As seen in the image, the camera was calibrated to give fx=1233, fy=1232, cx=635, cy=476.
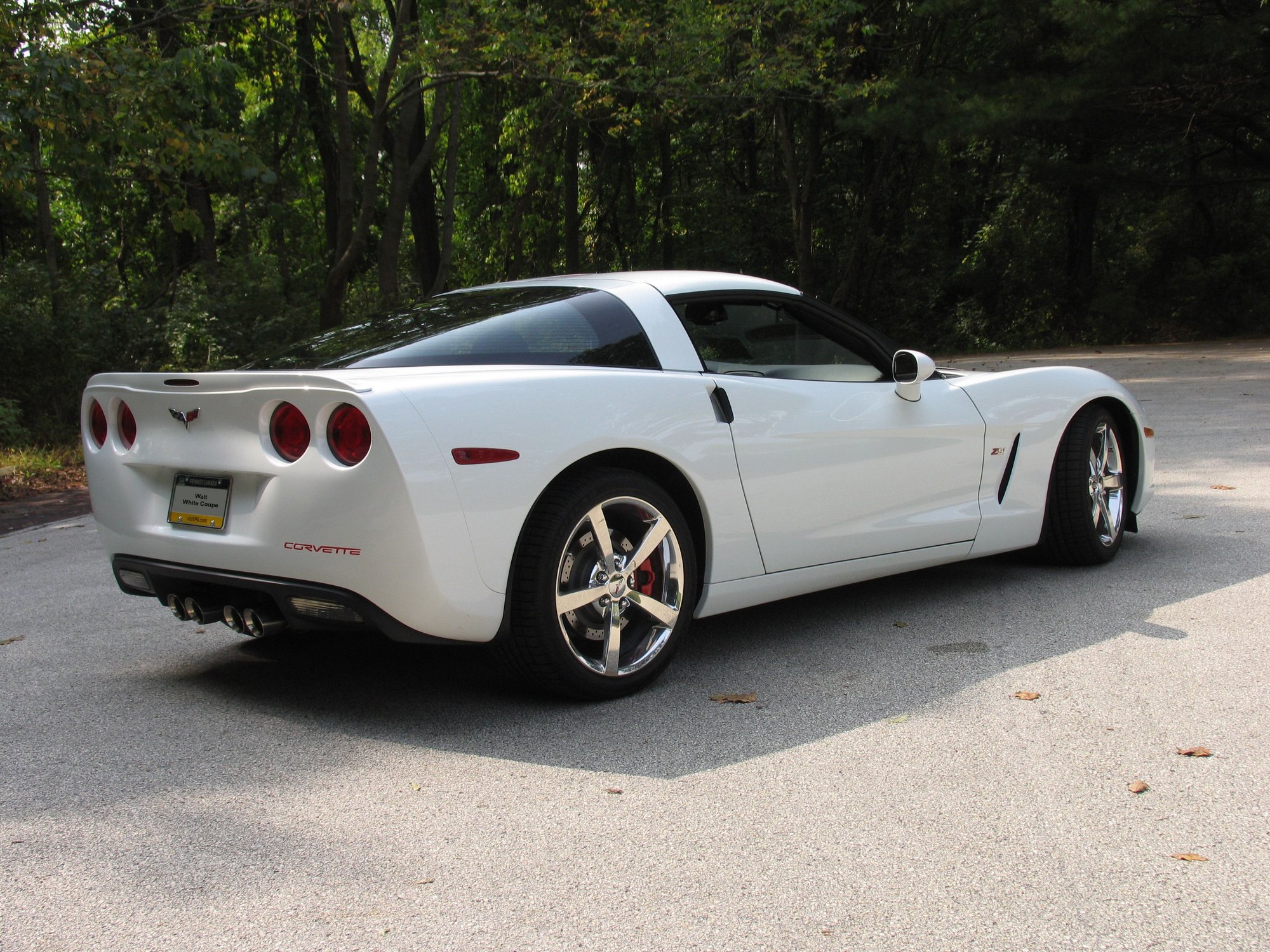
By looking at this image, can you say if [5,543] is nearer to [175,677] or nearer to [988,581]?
[175,677]

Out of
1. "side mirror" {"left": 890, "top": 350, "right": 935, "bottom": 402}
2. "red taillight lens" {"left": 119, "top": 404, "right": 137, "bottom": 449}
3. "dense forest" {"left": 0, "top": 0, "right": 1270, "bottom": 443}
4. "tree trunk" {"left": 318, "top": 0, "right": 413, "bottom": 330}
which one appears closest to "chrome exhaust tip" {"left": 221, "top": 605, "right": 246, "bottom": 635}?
"red taillight lens" {"left": 119, "top": 404, "right": 137, "bottom": 449}

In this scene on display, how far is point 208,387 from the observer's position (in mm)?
3701

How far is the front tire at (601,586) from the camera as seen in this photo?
11.9 feet

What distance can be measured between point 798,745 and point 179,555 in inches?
77.3

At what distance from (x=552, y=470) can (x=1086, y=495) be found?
9.68 ft

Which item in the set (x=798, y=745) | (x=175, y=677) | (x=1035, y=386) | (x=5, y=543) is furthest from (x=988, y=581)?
(x=5, y=543)

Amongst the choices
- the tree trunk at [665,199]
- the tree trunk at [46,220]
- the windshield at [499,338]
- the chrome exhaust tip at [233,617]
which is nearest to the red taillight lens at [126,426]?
the windshield at [499,338]

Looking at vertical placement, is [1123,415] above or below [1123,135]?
below

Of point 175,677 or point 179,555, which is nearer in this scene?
point 179,555

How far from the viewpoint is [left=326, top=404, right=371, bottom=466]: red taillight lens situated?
133 inches

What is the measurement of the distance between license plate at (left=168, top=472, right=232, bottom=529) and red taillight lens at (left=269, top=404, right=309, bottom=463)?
0.80 ft

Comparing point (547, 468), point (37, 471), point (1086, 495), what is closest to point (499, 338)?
point (547, 468)

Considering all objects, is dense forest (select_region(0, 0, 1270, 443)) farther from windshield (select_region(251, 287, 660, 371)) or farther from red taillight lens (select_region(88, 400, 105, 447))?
windshield (select_region(251, 287, 660, 371))

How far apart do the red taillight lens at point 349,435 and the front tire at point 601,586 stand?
55 cm
